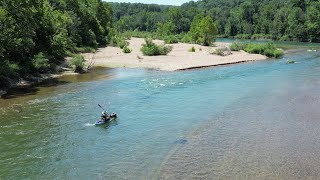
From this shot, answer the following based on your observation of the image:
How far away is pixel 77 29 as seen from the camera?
3344 inches

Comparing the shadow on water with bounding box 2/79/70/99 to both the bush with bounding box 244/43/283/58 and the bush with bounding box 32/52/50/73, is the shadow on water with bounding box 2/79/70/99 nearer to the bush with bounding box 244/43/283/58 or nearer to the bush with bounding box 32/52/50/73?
the bush with bounding box 32/52/50/73

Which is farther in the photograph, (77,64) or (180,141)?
(77,64)

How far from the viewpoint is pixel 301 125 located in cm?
3228

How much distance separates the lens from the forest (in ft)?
155

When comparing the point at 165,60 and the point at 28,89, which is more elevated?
the point at 28,89

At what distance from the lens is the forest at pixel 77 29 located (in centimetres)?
4716

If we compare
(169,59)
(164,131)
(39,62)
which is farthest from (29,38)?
(169,59)

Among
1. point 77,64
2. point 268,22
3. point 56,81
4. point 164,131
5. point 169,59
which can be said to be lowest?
point 164,131

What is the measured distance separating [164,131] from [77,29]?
194 ft

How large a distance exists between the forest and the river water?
19.4ft

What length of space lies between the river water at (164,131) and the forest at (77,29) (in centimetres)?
591

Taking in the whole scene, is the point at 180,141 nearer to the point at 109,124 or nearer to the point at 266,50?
the point at 109,124

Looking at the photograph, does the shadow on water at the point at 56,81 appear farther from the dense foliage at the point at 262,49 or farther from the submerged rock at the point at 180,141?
the dense foliage at the point at 262,49

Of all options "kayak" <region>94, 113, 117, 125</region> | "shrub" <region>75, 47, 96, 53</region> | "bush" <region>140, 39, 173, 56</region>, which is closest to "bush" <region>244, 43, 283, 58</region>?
"bush" <region>140, 39, 173, 56</region>
